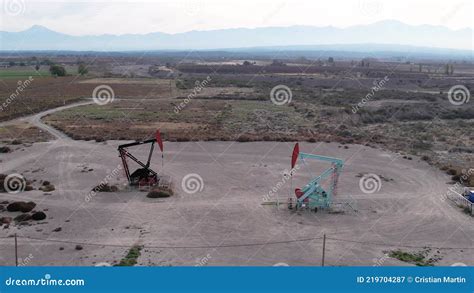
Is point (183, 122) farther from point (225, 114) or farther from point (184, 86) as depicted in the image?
point (184, 86)

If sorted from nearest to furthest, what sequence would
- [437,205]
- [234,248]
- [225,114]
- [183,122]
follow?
[234,248]
[437,205]
[183,122]
[225,114]

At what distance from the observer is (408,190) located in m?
27.2

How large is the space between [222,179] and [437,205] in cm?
1256

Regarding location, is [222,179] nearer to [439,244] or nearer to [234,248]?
[234,248]

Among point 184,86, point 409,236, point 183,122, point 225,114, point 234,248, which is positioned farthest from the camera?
point 184,86

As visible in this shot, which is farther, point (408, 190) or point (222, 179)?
point (222, 179)

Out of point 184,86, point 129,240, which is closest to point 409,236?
point 129,240

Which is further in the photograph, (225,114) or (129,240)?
(225,114)

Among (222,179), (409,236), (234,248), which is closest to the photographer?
(234,248)

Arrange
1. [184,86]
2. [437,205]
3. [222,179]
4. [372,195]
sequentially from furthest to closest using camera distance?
[184,86] < [222,179] < [372,195] < [437,205]

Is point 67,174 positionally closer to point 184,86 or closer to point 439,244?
point 439,244

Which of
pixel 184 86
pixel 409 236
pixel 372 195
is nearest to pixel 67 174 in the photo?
pixel 372 195

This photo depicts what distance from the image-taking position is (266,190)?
26.8 m

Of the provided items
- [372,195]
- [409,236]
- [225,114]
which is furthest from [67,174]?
[225,114]
